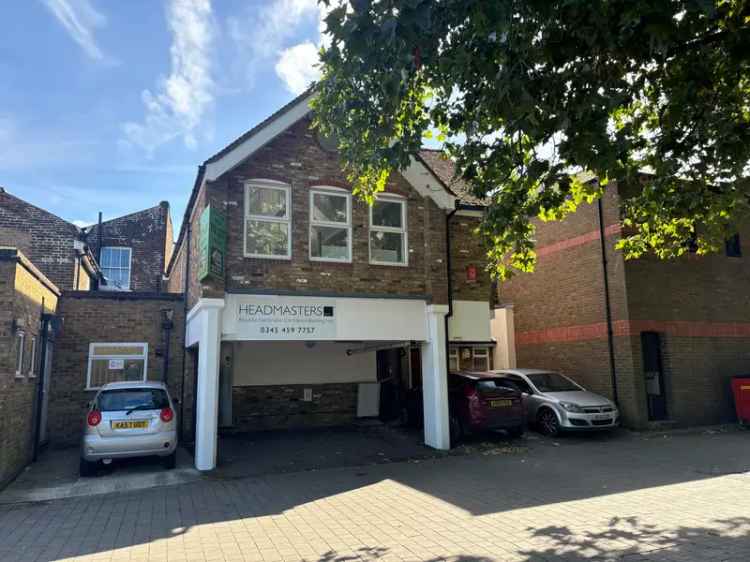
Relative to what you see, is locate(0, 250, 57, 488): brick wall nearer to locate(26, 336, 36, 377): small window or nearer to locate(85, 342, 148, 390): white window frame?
locate(26, 336, 36, 377): small window

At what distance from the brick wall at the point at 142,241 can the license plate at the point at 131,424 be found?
19.0 meters

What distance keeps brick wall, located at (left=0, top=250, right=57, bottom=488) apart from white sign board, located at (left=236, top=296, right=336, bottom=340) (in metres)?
3.52

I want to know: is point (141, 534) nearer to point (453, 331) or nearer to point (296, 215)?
point (296, 215)

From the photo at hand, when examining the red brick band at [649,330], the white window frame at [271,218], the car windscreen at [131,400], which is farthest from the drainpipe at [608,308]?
Result: the car windscreen at [131,400]

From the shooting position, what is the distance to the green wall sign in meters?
10.0

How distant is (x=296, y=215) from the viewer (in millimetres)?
11328

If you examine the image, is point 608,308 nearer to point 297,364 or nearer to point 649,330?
point 649,330

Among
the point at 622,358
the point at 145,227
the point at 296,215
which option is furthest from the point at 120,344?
the point at 145,227

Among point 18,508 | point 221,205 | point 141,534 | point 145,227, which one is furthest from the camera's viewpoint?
point 145,227

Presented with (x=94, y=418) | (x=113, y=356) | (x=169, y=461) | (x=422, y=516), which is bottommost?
(x=422, y=516)

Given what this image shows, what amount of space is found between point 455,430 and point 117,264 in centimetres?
2180

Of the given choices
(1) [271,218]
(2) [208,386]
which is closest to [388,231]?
(1) [271,218]

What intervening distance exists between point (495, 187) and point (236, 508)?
599 cm

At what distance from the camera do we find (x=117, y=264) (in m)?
28.0
